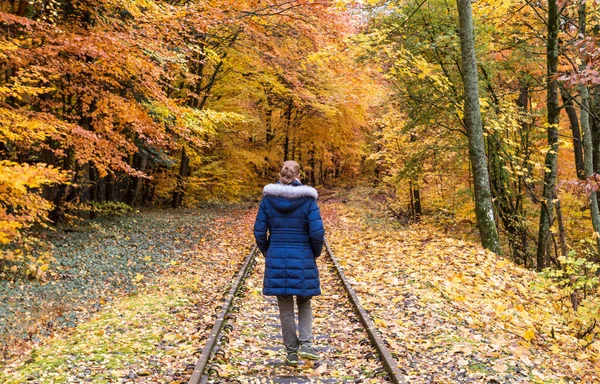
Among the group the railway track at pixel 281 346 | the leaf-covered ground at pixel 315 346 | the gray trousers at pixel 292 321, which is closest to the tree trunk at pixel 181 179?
the railway track at pixel 281 346

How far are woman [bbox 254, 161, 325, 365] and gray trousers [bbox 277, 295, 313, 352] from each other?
0.15m

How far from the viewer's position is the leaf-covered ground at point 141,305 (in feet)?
18.3

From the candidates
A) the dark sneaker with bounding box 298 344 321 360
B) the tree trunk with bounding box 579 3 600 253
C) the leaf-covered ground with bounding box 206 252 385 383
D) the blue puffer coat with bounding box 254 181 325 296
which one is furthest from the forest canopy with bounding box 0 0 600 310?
the dark sneaker with bounding box 298 344 321 360

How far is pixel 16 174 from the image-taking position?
294 inches

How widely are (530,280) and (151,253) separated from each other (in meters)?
8.95

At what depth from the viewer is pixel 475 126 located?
11.5 metres

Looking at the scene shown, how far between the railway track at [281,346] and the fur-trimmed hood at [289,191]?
1911 millimetres

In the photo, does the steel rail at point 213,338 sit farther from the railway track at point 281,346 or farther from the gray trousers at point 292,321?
the gray trousers at point 292,321

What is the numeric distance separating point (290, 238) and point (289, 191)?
1.75ft

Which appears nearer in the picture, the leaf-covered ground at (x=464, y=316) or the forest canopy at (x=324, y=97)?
the leaf-covered ground at (x=464, y=316)

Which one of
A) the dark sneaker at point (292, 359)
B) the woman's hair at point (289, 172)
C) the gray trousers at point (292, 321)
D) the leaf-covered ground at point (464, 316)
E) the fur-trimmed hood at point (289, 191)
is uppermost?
the woman's hair at point (289, 172)

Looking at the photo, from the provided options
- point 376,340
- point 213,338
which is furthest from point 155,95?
point 376,340

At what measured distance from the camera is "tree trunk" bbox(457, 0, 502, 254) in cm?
1109

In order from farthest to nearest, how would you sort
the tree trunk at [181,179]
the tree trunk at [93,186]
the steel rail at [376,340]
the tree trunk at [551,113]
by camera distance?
the tree trunk at [181,179], the tree trunk at [93,186], the tree trunk at [551,113], the steel rail at [376,340]
